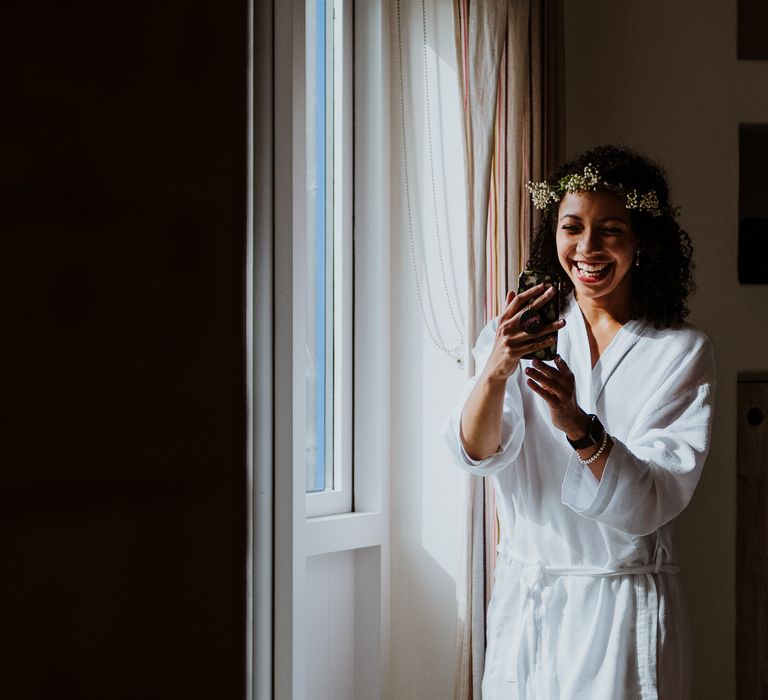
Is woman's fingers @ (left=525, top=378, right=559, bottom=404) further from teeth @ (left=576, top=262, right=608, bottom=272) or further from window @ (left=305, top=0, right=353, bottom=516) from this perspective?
window @ (left=305, top=0, right=353, bottom=516)

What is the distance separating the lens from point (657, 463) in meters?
1.46

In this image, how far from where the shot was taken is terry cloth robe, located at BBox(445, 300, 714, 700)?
146cm

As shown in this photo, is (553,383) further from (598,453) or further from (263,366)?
(263,366)

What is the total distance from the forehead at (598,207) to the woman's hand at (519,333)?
191mm

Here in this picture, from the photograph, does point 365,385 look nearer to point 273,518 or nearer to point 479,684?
point 273,518

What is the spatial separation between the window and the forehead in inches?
26.5

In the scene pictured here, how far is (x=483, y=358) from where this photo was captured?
1.74 meters
